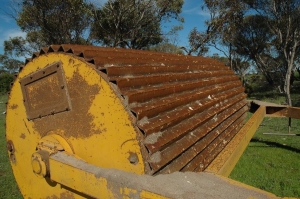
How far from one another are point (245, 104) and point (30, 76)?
11.3 ft

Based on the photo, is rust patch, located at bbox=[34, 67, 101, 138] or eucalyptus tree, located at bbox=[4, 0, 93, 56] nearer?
rust patch, located at bbox=[34, 67, 101, 138]

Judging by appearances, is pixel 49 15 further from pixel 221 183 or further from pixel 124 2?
pixel 221 183

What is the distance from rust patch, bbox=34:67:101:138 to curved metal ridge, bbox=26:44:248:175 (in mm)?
164

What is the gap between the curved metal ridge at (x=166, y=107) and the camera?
1.52m

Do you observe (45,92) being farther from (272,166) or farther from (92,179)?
(272,166)

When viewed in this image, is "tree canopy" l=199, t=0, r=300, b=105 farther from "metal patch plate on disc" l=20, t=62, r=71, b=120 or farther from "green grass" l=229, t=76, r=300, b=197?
"metal patch plate on disc" l=20, t=62, r=71, b=120

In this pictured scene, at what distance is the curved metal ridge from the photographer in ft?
4.99

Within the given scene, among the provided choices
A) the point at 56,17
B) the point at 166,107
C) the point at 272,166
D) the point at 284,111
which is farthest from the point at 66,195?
the point at 56,17

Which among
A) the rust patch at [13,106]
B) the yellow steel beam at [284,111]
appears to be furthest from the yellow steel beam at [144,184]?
the yellow steel beam at [284,111]

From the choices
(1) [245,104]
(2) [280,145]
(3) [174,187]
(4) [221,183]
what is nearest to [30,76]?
(3) [174,187]

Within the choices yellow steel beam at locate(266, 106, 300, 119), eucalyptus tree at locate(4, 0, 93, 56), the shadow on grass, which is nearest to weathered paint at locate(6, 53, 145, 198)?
yellow steel beam at locate(266, 106, 300, 119)

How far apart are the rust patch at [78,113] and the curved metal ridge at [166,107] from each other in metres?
0.16

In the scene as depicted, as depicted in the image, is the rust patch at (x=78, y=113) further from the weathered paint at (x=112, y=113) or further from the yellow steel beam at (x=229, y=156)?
the yellow steel beam at (x=229, y=156)

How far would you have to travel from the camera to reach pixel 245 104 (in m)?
4.23
